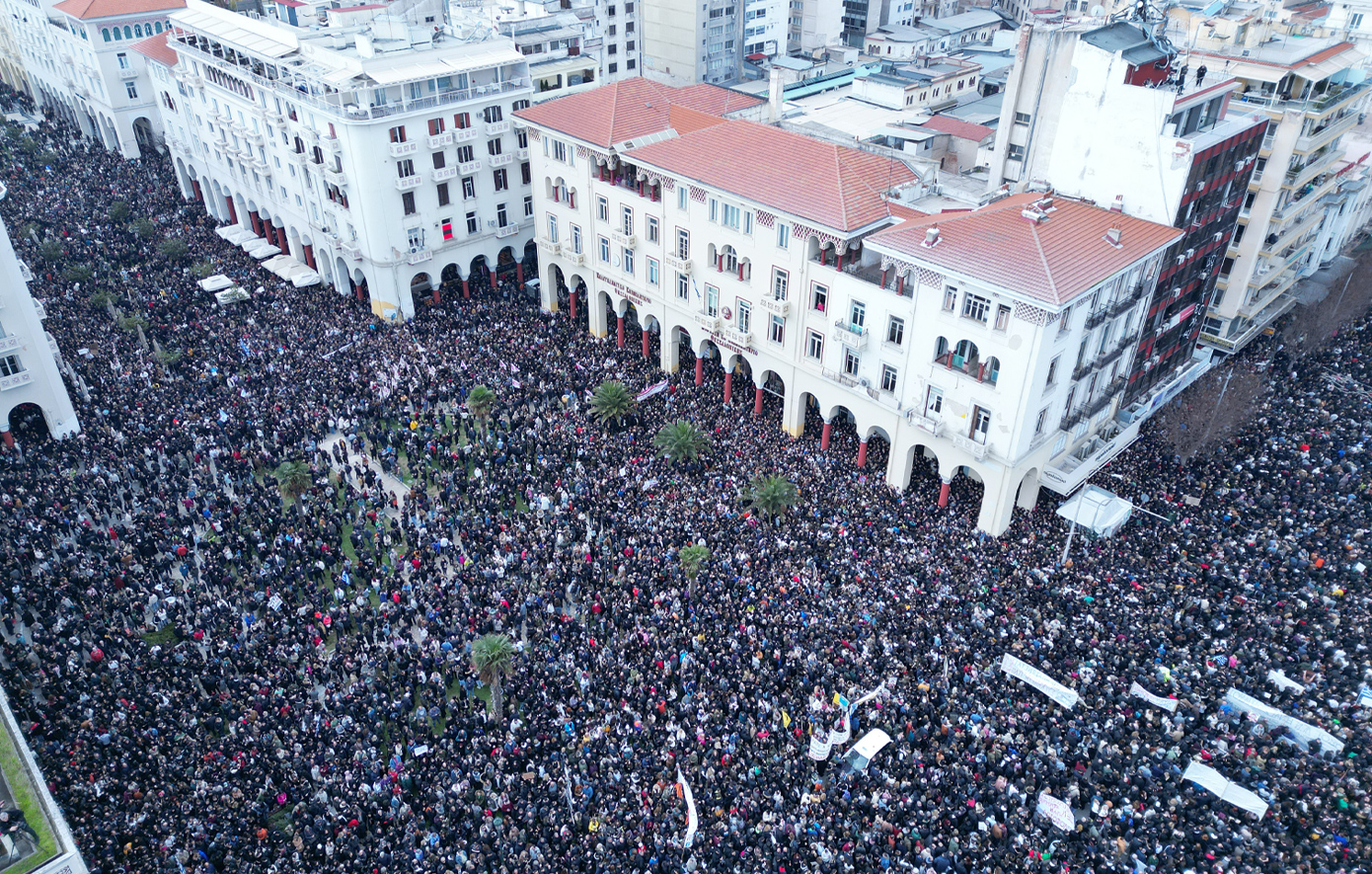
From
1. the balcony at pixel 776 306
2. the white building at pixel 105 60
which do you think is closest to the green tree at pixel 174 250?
the white building at pixel 105 60

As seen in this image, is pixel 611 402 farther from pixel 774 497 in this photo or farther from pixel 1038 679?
pixel 1038 679

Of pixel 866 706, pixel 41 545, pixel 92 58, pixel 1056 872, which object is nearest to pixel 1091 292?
pixel 866 706

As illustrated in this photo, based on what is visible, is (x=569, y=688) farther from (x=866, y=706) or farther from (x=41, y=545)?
(x=41, y=545)

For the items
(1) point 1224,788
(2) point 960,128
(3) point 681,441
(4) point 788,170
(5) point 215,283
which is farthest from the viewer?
(2) point 960,128

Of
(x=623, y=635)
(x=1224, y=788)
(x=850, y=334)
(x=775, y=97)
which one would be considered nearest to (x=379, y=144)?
(x=775, y=97)

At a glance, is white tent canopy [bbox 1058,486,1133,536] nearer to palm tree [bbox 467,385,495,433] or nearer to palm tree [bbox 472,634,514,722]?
palm tree [bbox 472,634,514,722]

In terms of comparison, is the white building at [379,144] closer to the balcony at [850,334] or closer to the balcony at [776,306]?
the balcony at [776,306]

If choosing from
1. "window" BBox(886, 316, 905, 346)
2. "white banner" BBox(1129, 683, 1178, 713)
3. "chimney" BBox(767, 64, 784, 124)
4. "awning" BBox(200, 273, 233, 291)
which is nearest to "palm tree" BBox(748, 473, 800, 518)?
"window" BBox(886, 316, 905, 346)
